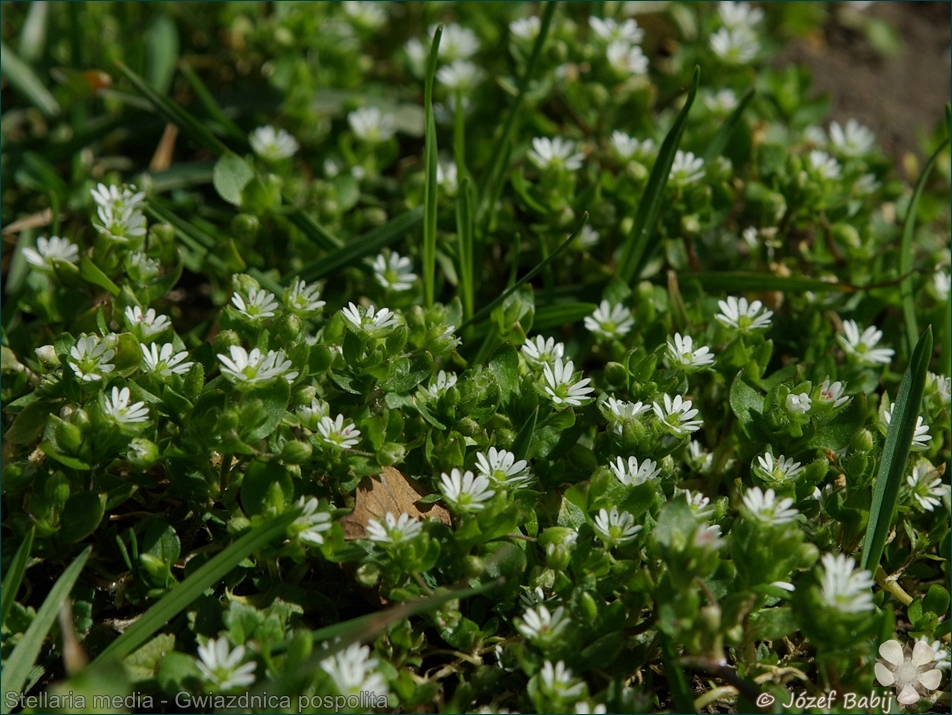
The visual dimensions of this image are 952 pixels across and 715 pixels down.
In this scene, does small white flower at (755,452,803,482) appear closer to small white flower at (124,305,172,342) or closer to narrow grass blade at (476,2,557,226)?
narrow grass blade at (476,2,557,226)

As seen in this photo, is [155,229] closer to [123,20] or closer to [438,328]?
[438,328]

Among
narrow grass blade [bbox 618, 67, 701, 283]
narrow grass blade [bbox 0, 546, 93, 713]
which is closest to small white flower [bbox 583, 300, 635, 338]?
narrow grass blade [bbox 618, 67, 701, 283]

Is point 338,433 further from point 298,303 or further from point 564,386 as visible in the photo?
point 564,386

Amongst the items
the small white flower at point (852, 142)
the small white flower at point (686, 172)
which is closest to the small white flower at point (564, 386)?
the small white flower at point (686, 172)

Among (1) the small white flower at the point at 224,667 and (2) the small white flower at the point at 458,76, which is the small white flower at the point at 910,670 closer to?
(1) the small white flower at the point at 224,667

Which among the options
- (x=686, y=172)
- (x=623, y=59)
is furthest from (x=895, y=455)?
(x=623, y=59)
